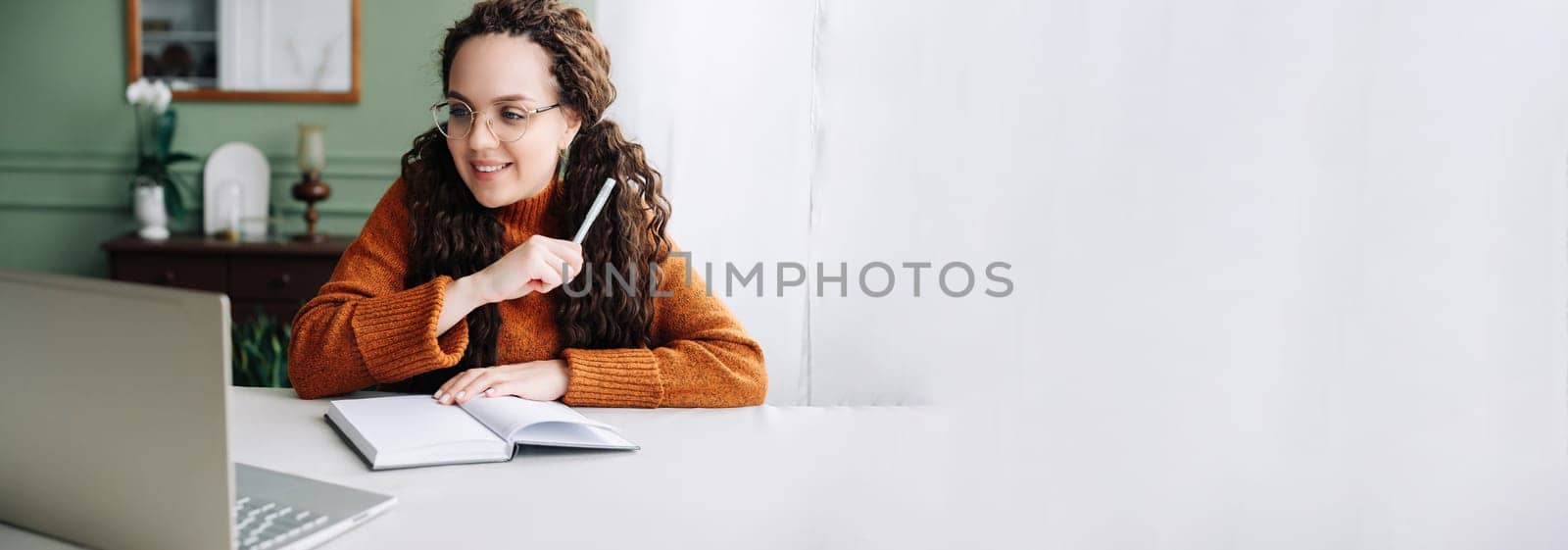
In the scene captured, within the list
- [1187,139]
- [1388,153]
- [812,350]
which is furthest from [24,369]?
[812,350]

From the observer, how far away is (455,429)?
39.7 inches

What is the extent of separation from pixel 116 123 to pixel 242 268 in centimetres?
78

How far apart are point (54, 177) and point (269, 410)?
2752 millimetres

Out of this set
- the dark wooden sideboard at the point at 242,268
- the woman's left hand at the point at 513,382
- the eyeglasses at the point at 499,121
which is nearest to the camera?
the woman's left hand at the point at 513,382

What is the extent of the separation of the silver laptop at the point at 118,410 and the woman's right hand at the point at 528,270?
22.0 inches

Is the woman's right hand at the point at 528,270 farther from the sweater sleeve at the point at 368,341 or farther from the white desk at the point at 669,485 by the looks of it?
the white desk at the point at 669,485

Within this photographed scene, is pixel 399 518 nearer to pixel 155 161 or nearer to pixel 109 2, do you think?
pixel 155 161

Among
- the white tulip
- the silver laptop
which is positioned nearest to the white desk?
the silver laptop

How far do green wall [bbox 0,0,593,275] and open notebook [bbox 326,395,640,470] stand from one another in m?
2.29

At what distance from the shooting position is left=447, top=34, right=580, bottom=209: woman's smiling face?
1.29 metres

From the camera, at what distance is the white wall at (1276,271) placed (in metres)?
1.23

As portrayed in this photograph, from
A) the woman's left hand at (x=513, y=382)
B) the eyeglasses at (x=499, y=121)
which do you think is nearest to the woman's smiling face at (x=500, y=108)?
the eyeglasses at (x=499, y=121)

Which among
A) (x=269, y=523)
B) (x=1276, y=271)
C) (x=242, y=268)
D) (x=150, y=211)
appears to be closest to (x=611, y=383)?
(x=269, y=523)

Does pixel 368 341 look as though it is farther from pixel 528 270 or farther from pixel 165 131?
pixel 165 131
